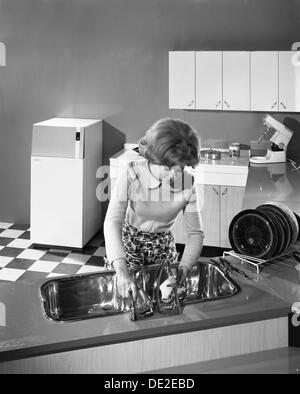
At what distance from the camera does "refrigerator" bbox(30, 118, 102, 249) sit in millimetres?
5027

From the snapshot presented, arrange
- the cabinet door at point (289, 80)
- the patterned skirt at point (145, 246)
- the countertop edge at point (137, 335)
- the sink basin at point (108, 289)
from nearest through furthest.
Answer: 1. the countertop edge at point (137, 335)
2. the sink basin at point (108, 289)
3. the patterned skirt at point (145, 246)
4. the cabinet door at point (289, 80)

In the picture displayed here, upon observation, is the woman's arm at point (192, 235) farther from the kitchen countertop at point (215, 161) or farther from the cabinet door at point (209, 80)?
the cabinet door at point (209, 80)

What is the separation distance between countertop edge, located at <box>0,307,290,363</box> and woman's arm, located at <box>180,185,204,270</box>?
1.28 feet

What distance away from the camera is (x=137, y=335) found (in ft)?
6.18

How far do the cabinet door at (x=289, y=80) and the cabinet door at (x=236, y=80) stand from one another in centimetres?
30

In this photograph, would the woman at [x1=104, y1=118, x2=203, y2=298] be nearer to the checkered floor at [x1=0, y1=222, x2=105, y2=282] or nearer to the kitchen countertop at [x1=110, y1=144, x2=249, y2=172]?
the checkered floor at [x1=0, y1=222, x2=105, y2=282]

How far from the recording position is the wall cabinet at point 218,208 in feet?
16.4

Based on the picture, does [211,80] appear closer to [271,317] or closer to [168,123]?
[168,123]

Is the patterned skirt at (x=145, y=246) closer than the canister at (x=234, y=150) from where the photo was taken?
Yes

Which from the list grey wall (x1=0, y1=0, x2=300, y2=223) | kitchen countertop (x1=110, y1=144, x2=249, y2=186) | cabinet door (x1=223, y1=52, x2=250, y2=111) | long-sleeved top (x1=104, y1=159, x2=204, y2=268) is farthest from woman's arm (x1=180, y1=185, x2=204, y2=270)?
grey wall (x1=0, y1=0, x2=300, y2=223)

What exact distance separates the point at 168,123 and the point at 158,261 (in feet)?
2.75

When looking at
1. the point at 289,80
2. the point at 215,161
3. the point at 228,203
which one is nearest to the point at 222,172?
the point at 215,161

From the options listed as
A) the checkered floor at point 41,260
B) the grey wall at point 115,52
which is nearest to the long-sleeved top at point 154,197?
the checkered floor at point 41,260

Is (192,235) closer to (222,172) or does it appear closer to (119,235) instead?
(119,235)
